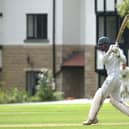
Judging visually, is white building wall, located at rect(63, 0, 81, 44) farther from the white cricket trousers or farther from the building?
the white cricket trousers

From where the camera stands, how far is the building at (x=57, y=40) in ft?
172

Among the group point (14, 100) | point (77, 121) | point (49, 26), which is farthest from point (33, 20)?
point (77, 121)

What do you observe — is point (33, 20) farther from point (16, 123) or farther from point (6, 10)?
point (16, 123)

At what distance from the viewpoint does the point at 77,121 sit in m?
20.8

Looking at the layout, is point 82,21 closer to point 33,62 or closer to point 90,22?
point 90,22

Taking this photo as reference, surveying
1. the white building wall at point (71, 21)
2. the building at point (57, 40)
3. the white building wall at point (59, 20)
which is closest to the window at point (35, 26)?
the building at point (57, 40)

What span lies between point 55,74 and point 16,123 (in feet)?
107

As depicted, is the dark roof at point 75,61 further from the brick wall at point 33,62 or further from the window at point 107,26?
the window at point 107,26

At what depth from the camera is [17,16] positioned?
178ft

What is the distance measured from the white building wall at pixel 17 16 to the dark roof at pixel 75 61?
10.5 ft

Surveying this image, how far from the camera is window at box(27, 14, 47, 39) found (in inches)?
2128

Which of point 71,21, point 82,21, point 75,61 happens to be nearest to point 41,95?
point 75,61

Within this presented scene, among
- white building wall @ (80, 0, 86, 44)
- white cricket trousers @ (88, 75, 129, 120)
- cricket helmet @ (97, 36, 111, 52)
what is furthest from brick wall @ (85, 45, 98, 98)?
cricket helmet @ (97, 36, 111, 52)

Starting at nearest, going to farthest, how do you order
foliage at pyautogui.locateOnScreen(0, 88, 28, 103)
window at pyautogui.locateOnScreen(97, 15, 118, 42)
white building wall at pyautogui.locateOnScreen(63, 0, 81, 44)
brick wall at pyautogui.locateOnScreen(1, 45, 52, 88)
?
foliage at pyautogui.locateOnScreen(0, 88, 28, 103)
window at pyautogui.locateOnScreen(97, 15, 118, 42)
white building wall at pyautogui.locateOnScreen(63, 0, 81, 44)
brick wall at pyautogui.locateOnScreen(1, 45, 52, 88)
